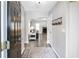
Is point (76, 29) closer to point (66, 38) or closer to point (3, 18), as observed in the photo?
point (66, 38)

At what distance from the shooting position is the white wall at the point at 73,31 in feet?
10.6

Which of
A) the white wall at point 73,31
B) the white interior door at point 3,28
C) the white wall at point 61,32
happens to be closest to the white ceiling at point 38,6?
the white wall at point 61,32

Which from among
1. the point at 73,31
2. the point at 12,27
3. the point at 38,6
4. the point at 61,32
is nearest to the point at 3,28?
the point at 12,27

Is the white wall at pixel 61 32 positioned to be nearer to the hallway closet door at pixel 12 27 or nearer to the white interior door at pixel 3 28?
the hallway closet door at pixel 12 27

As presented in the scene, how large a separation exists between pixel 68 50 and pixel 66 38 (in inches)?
12.9

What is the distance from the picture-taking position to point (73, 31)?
10.6 ft

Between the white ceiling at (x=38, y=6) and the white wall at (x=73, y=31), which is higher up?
the white ceiling at (x=38, y=6)

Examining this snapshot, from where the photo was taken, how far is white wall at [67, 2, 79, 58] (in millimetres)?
3232

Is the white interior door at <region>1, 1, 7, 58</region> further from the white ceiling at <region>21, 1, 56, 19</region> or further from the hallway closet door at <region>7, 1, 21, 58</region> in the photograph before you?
the white ceiling at <region>21, 1, 56, 19</region>

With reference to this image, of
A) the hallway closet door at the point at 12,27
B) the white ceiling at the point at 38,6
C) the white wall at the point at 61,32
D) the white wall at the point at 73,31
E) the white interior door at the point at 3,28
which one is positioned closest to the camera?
the white interior door at the point at 3,28

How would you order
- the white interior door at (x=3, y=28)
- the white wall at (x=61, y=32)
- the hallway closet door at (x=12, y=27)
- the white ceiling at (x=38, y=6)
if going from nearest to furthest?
the white interior door at (x=3, y=28), the hallway closet door at (x=12, y=27), the white wall at (x=61, y=32), the white ceiling at (x=38, y=6)

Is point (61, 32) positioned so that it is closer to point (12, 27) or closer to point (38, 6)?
point (38, 6)

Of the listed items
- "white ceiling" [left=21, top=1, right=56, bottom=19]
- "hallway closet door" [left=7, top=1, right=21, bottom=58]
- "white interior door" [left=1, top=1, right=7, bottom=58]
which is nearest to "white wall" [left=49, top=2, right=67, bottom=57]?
"white ceiling" [left=21, top=1, right=56, bottom=19]

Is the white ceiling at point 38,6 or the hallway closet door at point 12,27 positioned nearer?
the hallway closet door at point 12,27
